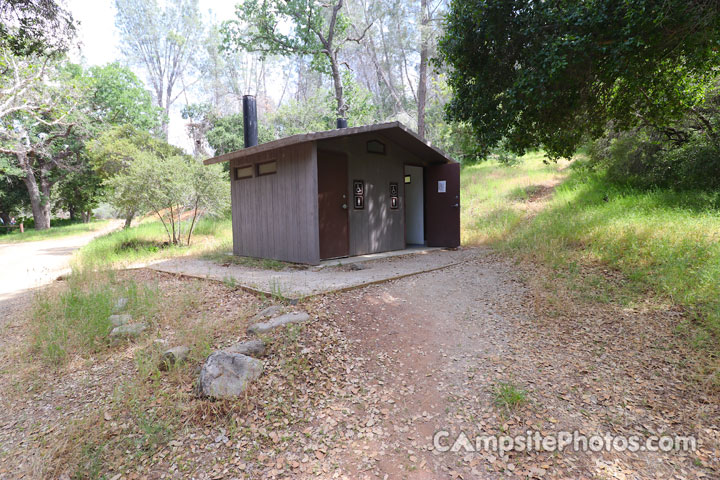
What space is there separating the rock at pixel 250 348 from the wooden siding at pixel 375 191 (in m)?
4.59

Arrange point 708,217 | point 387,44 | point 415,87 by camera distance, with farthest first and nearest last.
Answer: point 415,87, point 387,44, point 708,217

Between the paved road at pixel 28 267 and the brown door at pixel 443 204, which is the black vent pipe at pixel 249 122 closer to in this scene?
the brown door at pixel 443 204

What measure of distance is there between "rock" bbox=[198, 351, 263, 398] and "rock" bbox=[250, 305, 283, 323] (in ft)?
2.70

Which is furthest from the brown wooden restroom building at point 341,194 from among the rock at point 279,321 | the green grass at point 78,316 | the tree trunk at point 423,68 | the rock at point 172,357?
the tree trunk at point 423,68

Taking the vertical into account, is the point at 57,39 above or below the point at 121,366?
above

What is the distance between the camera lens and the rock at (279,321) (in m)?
3.60

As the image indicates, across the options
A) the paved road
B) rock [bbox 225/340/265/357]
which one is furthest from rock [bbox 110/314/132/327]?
the paved road

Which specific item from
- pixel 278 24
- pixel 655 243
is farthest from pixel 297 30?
pixel 655 243

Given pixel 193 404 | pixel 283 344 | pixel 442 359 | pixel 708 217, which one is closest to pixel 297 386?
pixel 283 344

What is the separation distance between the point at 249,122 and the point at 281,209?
116 inches

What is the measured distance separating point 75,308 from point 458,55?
610 cm

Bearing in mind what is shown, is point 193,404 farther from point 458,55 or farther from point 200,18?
point 200,18

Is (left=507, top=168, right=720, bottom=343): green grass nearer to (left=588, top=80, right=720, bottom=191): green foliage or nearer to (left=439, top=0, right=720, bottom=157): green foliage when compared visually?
(left=588, top=80, right=720, bottom=191): green foliage

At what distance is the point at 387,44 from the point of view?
24875 millimetres
